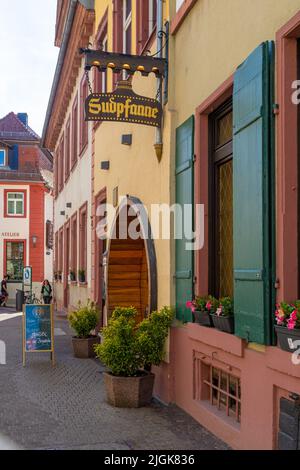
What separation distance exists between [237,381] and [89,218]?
10.2 metres

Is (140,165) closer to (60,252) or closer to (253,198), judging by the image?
(253,198)

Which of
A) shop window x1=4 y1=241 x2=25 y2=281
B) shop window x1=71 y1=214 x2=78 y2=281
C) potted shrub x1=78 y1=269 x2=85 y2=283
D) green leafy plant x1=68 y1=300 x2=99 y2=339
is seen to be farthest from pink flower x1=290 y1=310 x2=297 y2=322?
shop window x1=4 y1=241 x2=25 y2=281

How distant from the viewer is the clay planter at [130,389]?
7531 millimetres

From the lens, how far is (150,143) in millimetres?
9078

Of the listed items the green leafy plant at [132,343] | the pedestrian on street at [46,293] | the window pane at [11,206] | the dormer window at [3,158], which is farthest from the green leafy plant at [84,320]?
the dormer window at [3,158]

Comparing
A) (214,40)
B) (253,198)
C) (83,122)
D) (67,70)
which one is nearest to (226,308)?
(253,198)

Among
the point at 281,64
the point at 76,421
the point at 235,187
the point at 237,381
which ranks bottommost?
the point at 76,421

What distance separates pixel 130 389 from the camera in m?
7.55

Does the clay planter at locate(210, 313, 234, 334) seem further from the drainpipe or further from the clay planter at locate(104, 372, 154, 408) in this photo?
the drainpipe

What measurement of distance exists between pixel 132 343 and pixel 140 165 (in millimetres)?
3157

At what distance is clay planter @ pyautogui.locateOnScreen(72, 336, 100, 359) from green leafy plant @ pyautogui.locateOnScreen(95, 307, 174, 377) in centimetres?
413
